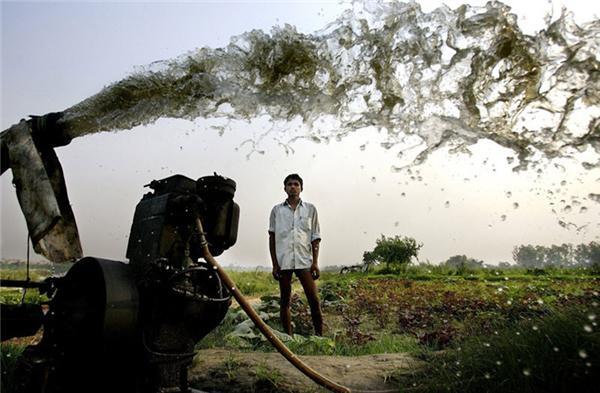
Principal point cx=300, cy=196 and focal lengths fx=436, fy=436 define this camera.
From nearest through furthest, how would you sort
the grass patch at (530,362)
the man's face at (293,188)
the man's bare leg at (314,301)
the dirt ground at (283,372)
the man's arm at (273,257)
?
the grass patch at (530,362) < the dirt ground at (283,372) < the man's bare leg at (314,301) < the man's arm at (273,257) < the man's face at (293,188)

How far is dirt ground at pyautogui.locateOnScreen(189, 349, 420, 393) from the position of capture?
3.32 metres

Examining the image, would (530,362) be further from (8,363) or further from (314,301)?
(8,363)

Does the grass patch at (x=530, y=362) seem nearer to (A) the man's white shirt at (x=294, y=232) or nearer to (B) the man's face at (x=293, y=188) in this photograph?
(A) the man's white shirt at (x=294, y=232)

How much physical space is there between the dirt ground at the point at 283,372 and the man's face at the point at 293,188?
2213mm

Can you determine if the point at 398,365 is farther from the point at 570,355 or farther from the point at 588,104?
the point at 588,104

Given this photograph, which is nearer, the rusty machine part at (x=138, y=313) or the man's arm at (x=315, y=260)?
the rusty machine part at (x=138, y=313)

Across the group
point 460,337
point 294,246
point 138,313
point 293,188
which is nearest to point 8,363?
point 138,313

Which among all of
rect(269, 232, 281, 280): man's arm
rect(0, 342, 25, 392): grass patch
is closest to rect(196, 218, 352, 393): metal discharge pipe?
rect(0, 342, 25, 392): grass patch

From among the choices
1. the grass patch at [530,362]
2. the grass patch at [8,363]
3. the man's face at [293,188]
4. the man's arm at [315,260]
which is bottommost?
the grass patch at [8,363]

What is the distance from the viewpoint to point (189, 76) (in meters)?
3.95

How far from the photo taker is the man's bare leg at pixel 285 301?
520 centimetres

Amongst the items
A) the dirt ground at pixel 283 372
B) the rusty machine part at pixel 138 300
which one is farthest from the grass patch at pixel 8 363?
the dirt ground at pixel 283 372

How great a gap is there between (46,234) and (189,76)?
178cm

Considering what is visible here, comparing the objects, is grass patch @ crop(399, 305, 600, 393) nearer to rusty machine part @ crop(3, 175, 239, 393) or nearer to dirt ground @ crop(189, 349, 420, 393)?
dirt ground @ crop(189, 349, 420, 393)
